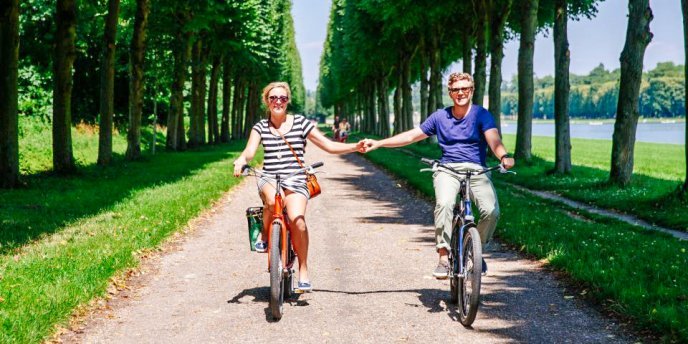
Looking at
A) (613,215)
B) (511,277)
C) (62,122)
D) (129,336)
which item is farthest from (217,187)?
(129,336)

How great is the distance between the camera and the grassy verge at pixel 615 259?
596 centimetres

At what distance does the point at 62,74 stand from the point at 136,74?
276 inches

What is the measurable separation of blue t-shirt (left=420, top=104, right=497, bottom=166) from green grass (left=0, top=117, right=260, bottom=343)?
344 cm

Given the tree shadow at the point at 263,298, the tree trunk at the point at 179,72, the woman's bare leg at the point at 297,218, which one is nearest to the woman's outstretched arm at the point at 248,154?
the woman's bare leg at the point at 297,218

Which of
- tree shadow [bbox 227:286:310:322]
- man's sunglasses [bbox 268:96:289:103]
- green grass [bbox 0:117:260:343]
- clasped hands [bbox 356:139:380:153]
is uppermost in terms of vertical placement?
man's sunglasses [bbox 268:96:289:103]

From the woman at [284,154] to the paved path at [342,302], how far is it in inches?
26.9

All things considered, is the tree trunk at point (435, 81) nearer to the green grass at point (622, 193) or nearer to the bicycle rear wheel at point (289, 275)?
the green grass at point (622, 193)

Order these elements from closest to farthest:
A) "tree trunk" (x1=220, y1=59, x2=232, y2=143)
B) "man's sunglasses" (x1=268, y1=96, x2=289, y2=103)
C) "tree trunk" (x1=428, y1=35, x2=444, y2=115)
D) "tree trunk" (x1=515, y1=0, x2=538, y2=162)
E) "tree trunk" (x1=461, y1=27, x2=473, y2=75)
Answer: "man's sunglasses" (x1=268, y1=96, x2=289, y2=103) < "tree trunk" (x1=515, y1=0, x2=538, y2=162) < "tree trunk" (x1=461, y1=27, x2=473, y2=75) < "tree trunk" (x1=428, y1=35, x2=444, y2=115) < "tree trunk" (x1=220, y1=59, x2=232, y2=143)

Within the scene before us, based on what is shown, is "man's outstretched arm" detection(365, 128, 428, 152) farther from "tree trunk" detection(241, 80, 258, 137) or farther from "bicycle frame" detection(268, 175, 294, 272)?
"tree trunk" detection(241, 80, 258, 137)

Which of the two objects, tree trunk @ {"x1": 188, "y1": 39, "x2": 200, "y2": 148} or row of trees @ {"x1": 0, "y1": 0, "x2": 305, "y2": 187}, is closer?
row of trees @ {"x1": 0, "y1": 0, "x2": 305, "y2": 187}

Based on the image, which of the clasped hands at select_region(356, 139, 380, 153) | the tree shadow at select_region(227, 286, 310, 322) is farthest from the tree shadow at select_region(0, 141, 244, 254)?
the clasped hands at select_region(356, 139, 380, 153)

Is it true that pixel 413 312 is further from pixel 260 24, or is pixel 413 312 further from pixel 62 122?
pixel 260 24

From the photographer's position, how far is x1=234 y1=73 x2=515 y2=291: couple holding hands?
6.38 m

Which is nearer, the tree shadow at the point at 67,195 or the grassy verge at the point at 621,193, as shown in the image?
the tree shadow at the point at 67,195
